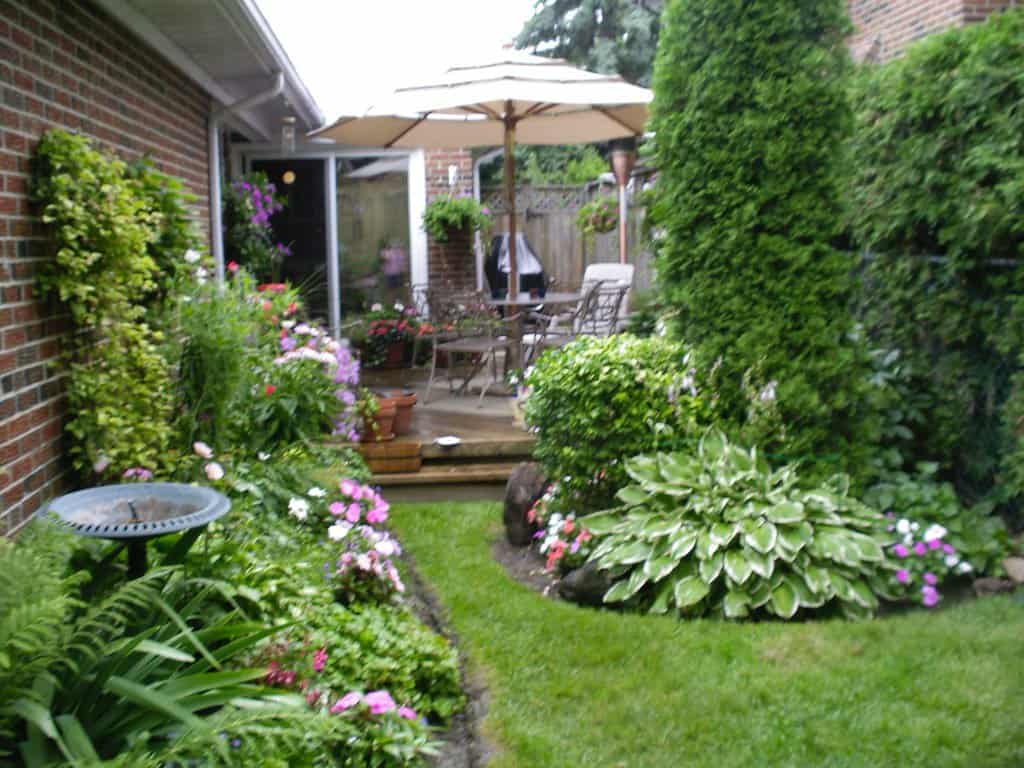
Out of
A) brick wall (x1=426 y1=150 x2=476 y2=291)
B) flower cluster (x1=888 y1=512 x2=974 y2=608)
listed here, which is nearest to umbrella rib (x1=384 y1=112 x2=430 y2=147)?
brick wall (x1=426 y1=150 x2=476 y2=291)

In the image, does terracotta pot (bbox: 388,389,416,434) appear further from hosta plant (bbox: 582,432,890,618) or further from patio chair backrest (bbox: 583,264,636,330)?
patio chair backrest (bbox: 583,264,636,330)

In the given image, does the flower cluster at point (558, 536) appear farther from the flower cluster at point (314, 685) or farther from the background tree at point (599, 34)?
the background tree at point (599, 34)

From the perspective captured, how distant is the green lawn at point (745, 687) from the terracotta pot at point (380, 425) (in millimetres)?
2119

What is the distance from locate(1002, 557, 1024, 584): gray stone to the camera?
4.49 meters

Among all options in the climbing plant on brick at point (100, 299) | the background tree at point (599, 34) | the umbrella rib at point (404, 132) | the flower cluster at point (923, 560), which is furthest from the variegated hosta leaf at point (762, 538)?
the background tree at point (599, 34)

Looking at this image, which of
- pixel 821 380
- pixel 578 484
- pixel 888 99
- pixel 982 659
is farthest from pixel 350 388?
pixel 982 659

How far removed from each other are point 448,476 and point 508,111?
9.77 feet

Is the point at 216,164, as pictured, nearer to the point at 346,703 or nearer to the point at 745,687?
the point at 346,703

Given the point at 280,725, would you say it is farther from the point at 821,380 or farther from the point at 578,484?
the point at 821,380

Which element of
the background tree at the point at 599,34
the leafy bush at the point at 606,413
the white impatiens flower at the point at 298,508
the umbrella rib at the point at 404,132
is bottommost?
the white impatiens flower at the point at 298,508

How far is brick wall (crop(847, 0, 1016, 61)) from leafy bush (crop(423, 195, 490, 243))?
13.6ft

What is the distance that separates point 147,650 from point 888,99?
4.67 meters

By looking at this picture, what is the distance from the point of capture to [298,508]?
430 centimetres

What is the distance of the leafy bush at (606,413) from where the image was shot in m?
5.02
